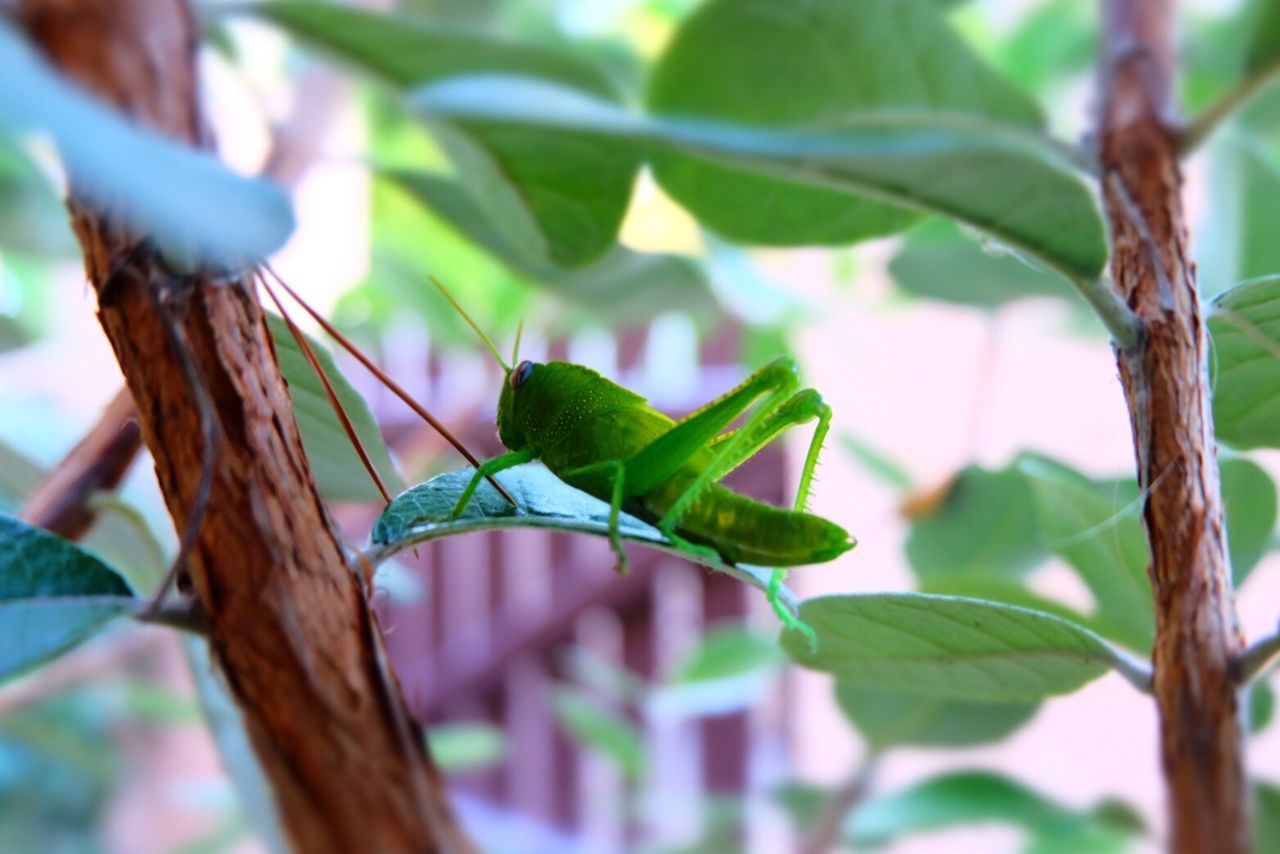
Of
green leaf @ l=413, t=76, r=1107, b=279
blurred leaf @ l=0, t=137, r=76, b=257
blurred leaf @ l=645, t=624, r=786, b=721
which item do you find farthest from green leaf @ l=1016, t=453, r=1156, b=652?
blurred leaf @ l=0, t=137, r=76, b=257

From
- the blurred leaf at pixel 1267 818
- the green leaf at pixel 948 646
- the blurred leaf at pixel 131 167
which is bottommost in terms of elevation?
the blurred leaf at pixel 1267 818

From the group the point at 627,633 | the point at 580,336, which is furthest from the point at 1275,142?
the point at 627,633

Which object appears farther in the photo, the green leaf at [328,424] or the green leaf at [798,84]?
the green leaf at [798,84]

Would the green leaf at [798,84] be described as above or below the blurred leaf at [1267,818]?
above

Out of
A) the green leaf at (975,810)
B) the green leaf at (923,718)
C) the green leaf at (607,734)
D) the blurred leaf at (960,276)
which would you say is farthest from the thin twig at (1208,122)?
the green leaf at (607,734)

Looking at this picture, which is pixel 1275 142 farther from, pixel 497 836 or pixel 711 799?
pixel 497 836

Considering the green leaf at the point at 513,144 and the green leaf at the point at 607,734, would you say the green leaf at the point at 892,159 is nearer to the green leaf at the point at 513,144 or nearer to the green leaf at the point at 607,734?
the green leaf at the point at 513,144

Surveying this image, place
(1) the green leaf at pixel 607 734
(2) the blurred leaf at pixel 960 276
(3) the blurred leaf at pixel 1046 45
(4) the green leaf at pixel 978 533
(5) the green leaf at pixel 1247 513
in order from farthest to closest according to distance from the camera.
Result: (1) the green leaf at pixel 607 734, (3) the blurred leaf at pixel 1046 45, (4) the green leaf at pixel 978 533, (2) the blurred leaf at pixel 960 276, (5) the green leaf at pixel 1247 513

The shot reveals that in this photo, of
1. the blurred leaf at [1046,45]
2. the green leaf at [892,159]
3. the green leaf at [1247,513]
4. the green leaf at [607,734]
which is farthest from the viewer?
the green leaf at [607,734]
